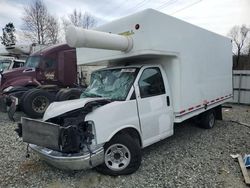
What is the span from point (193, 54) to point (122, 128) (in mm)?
2929

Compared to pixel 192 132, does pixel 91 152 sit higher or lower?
higher

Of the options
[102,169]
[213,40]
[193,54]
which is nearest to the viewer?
[102,169]

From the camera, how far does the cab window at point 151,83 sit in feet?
15.2

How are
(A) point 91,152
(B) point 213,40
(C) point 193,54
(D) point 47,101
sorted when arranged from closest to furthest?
(A) point 91,152 < (C) point 193,54 < (B) point 213,40 < (D) point 47,101

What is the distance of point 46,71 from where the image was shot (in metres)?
9.87

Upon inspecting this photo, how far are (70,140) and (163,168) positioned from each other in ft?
6.47

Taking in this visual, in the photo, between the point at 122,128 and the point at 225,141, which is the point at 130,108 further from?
the point at 225,141

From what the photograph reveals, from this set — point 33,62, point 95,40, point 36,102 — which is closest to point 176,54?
point 95,40

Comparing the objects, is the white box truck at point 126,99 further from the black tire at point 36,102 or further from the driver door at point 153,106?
the black tire at point 36,102

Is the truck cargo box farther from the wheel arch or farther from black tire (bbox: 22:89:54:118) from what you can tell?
black tire (bbox: 22:89:54:118)

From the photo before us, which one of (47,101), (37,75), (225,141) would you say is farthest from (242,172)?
(37,75)

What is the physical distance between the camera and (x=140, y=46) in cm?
439

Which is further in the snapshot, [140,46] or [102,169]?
[140,46]

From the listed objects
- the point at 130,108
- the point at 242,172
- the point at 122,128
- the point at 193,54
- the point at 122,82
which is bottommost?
the point at 242,172
